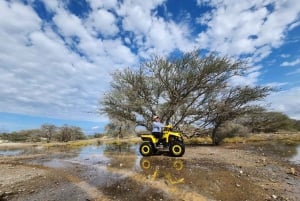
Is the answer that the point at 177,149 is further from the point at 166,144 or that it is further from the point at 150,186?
the point at 150,186

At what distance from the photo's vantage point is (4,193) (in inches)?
245

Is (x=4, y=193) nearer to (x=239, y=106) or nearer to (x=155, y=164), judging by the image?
(x=155, y=164)

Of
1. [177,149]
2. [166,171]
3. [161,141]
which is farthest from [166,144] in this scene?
[166,171]

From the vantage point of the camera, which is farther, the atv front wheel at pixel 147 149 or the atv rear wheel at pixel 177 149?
the atv front wheel at pixel 147 149

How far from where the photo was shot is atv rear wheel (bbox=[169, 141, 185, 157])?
39.6ft

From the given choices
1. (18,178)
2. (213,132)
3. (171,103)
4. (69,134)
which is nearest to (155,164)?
(18,178)

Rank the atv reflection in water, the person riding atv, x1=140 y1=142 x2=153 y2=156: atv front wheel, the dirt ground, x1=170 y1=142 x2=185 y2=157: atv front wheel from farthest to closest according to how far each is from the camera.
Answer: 1. x1=140 y1=142 x2=153 y2=156: atv front wheel
2. the person riding atv
3. x1=170 y1=142 x2=185 y2=157: atv front wheel
4. the atv reflection in water
5. the dirt ground

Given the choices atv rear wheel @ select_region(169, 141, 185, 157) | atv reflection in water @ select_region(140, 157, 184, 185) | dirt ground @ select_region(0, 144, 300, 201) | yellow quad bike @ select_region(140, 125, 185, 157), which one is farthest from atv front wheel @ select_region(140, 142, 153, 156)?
dirt ground @ select_region(0, 144, 300, 201)

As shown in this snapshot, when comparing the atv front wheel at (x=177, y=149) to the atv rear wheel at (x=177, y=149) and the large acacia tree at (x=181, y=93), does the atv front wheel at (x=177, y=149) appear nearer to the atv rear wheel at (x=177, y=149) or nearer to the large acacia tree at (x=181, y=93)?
the atv rear wheel at (x=177, y=149)

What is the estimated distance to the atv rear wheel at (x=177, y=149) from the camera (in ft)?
39.6

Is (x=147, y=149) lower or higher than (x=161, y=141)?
lower

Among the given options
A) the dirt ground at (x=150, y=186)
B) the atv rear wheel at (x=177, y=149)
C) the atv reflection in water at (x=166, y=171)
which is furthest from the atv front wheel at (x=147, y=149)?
the dirt ground at (x=150, y=186)

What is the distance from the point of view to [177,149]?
12.1 metres

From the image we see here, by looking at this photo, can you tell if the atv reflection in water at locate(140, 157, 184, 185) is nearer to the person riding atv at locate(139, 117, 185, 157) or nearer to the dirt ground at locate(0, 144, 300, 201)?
the dirt ground at locate(0, 144, 300, 201)
